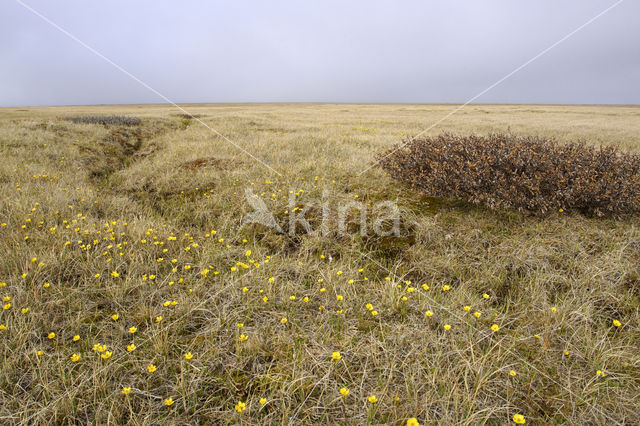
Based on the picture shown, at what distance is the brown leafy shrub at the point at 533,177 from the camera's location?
14.3 ft

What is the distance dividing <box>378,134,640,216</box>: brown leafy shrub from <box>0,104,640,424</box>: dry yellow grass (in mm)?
235

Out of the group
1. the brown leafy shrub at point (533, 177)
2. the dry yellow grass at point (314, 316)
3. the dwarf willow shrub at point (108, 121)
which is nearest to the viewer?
the dry yellow grass at point (314, 316)

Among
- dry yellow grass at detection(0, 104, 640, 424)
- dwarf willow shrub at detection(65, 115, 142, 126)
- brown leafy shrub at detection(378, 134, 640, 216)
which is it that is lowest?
dry yellow grass at detection(0, 104, 640, 424)

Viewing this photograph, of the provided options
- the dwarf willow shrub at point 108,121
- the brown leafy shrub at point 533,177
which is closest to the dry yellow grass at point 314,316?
the brown leafy shrub at point 533,177

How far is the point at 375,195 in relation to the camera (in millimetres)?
5422

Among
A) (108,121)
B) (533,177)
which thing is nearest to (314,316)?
(533,177)

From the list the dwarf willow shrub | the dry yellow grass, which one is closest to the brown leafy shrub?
the dry yellow grass

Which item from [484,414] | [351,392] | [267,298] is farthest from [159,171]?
[484,414]

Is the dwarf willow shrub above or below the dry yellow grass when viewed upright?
above

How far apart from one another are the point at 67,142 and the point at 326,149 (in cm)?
737

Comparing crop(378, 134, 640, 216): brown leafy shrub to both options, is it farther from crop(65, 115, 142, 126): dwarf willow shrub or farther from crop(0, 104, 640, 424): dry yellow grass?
crop(65, 115, 142, 126): dwarf willow shrub

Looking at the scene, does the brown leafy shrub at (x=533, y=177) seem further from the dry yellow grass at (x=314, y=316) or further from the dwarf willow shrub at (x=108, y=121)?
the dwarf willow shrub at (x=108, y=121)

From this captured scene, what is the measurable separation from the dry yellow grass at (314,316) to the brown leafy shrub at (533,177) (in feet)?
0.77

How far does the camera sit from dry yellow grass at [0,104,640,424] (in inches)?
82.0
